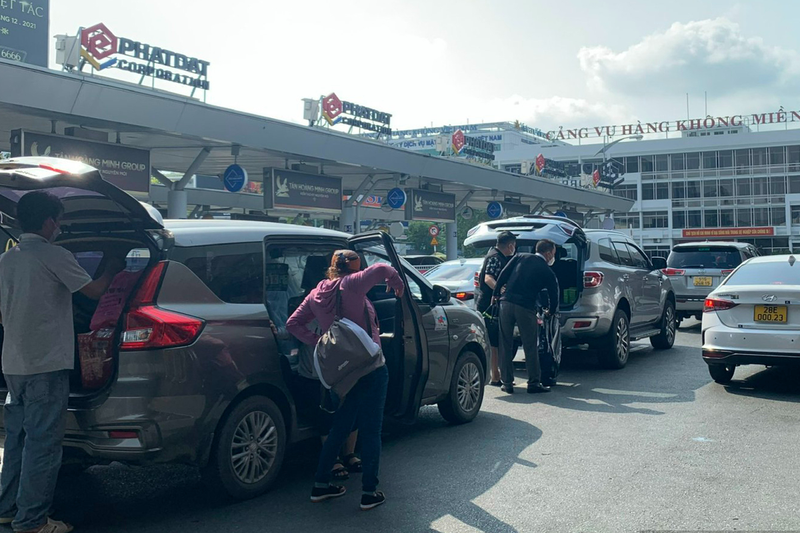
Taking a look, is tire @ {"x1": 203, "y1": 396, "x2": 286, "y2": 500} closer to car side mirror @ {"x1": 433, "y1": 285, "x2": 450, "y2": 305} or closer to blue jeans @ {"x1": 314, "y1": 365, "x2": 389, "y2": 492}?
blue jeans @ {"x1": 314, "y1": 365, "x2": 389, "y2": 492}

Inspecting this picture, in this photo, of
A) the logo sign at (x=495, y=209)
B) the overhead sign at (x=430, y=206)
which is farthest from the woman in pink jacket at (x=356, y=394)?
the logo sign at (x=495, y=209)

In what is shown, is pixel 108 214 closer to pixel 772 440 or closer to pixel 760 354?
pixel 772 440

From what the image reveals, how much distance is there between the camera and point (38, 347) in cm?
438

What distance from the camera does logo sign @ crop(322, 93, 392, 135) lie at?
2162cm

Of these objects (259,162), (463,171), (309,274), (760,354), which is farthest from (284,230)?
(463,171)

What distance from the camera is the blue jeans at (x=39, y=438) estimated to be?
434 cm

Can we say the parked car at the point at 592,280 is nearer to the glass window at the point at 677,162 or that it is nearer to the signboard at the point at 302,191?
the signboard at the point at 302,191

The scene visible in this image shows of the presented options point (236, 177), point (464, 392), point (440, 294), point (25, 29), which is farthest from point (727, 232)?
point (440, 294)

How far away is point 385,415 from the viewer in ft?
19.7

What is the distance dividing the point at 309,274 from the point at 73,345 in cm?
214

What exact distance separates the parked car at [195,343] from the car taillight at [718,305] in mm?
4313

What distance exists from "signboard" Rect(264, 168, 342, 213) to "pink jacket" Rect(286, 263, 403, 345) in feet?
48.3

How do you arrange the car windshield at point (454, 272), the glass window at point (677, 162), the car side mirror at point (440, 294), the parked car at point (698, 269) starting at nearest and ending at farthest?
the car side mirror at point (440, 294) → the car windshield at point (454, 272) → the parked car at point (698, 269) → the glass window at point (677, 162)

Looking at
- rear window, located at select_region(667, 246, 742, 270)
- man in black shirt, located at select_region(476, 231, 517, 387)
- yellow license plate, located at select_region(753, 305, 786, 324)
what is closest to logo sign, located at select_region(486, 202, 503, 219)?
rear window, located at select_region(667, 246, 742, 270)
